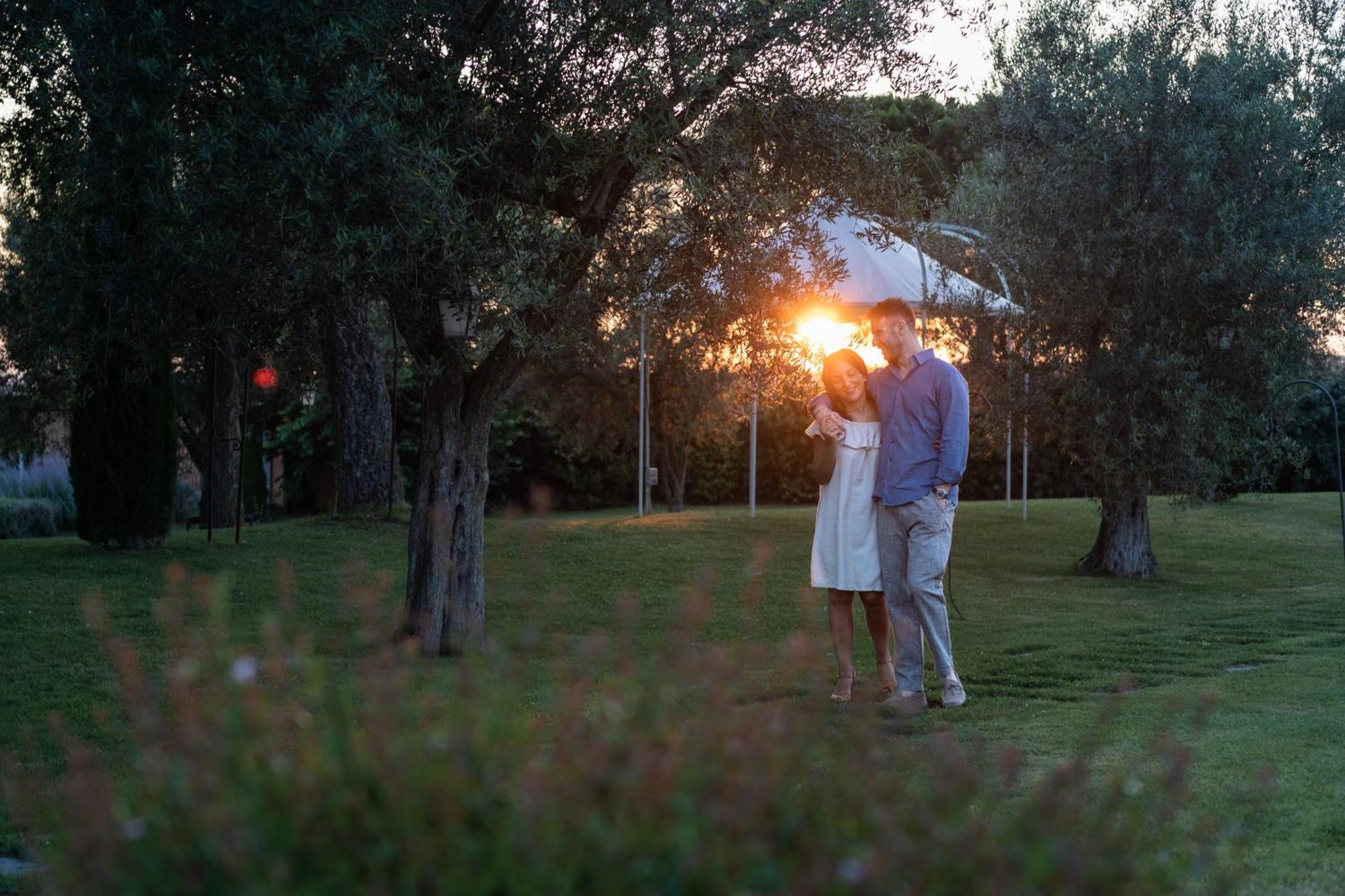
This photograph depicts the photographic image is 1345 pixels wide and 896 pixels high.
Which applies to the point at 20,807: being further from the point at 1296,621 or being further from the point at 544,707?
the point at 1296,621

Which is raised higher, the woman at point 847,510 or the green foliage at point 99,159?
the green foliage at point 99,159

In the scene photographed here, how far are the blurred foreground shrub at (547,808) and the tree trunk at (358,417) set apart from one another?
47.4 feet

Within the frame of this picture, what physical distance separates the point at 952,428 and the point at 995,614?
20.7ft

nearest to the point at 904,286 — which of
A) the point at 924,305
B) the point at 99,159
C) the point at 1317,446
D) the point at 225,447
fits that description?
the point at 924,305

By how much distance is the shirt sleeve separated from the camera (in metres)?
7.26

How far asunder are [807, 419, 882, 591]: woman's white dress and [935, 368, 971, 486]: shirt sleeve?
426 millimetres

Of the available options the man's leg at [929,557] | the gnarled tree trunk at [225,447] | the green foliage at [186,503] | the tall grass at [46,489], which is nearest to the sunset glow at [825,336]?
the man's leg at [929,557]

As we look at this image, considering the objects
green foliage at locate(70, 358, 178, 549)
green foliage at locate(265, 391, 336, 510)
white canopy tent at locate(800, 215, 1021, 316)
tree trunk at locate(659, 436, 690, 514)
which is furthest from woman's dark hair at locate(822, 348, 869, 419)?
green foliage at locate(265, 391, 336, 510)

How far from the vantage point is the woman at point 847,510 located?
7.60 meters

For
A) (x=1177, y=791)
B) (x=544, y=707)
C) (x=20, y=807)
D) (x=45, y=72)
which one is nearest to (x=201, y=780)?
(x=20, y=807)

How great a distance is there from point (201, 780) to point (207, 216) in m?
6.01

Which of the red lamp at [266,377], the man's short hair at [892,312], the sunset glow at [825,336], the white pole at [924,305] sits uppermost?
the white pole at [924,305]

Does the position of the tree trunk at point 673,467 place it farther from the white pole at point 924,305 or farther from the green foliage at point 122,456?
the green foliage at point 122,456

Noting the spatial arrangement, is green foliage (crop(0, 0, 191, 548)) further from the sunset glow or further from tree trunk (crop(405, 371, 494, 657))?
the sunset glow
